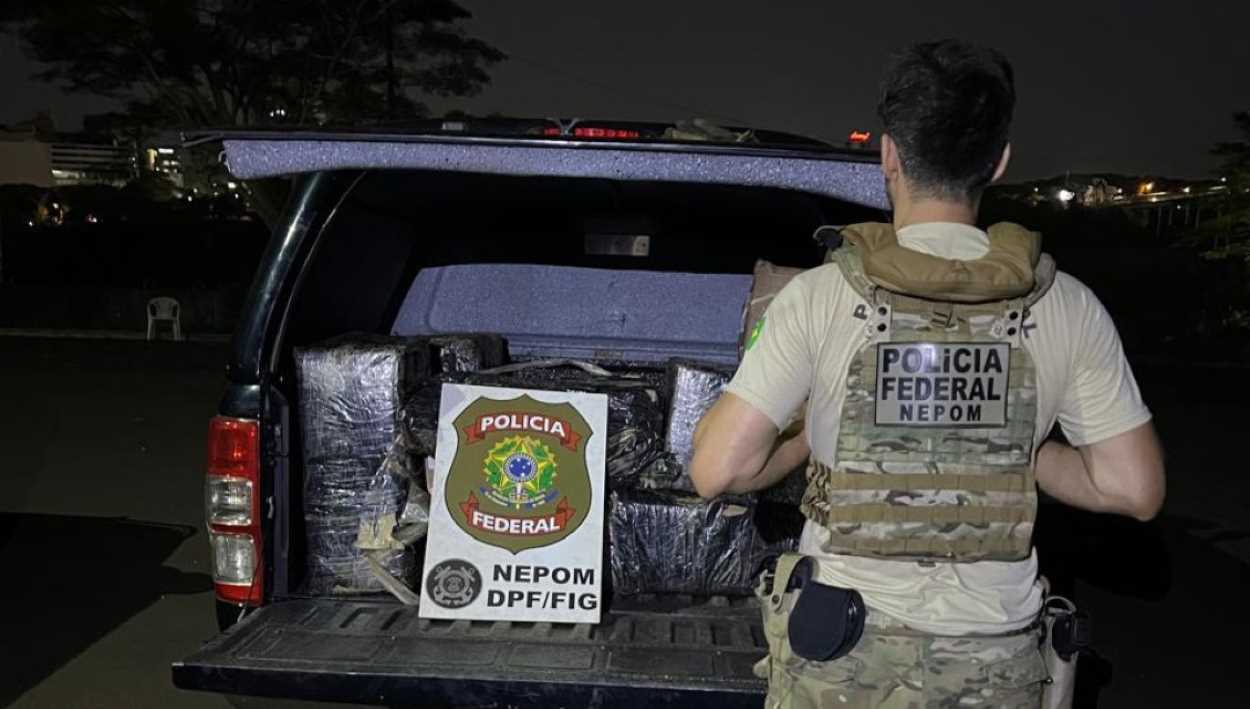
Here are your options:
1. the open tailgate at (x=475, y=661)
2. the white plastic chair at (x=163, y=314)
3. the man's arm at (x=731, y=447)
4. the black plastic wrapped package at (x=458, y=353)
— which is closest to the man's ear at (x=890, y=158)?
the man's arm at (x=731, y=447)

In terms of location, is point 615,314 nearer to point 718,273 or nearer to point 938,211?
point 718,273

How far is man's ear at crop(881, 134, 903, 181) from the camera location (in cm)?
181

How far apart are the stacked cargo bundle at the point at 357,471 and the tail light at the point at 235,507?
27 centimetres

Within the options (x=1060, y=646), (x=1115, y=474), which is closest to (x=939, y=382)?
(x=1115, y=474)

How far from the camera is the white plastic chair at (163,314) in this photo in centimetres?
1889

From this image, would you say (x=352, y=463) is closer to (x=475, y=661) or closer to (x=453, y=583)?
(x=453, y=583)

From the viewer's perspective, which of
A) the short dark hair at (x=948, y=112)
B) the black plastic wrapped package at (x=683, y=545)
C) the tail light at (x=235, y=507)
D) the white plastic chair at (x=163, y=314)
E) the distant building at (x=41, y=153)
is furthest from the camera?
the distant building at (x=41, y=153)

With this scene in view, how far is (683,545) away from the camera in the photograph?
3.32m

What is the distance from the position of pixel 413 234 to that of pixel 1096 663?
3656 millimetres

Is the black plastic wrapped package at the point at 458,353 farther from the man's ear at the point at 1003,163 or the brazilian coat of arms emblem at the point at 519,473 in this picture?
the man's ear at the point at 1003,163

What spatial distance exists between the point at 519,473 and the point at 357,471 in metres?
0.54

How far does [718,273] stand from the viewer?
→ 184 inches

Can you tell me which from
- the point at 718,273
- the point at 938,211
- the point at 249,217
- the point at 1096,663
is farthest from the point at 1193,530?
the point at 249,217

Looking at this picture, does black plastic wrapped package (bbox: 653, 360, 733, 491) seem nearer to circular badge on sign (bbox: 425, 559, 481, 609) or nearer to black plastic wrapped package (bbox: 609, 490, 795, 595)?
black plastic wrapped package (bbox: 609, 490, 795, 595)
